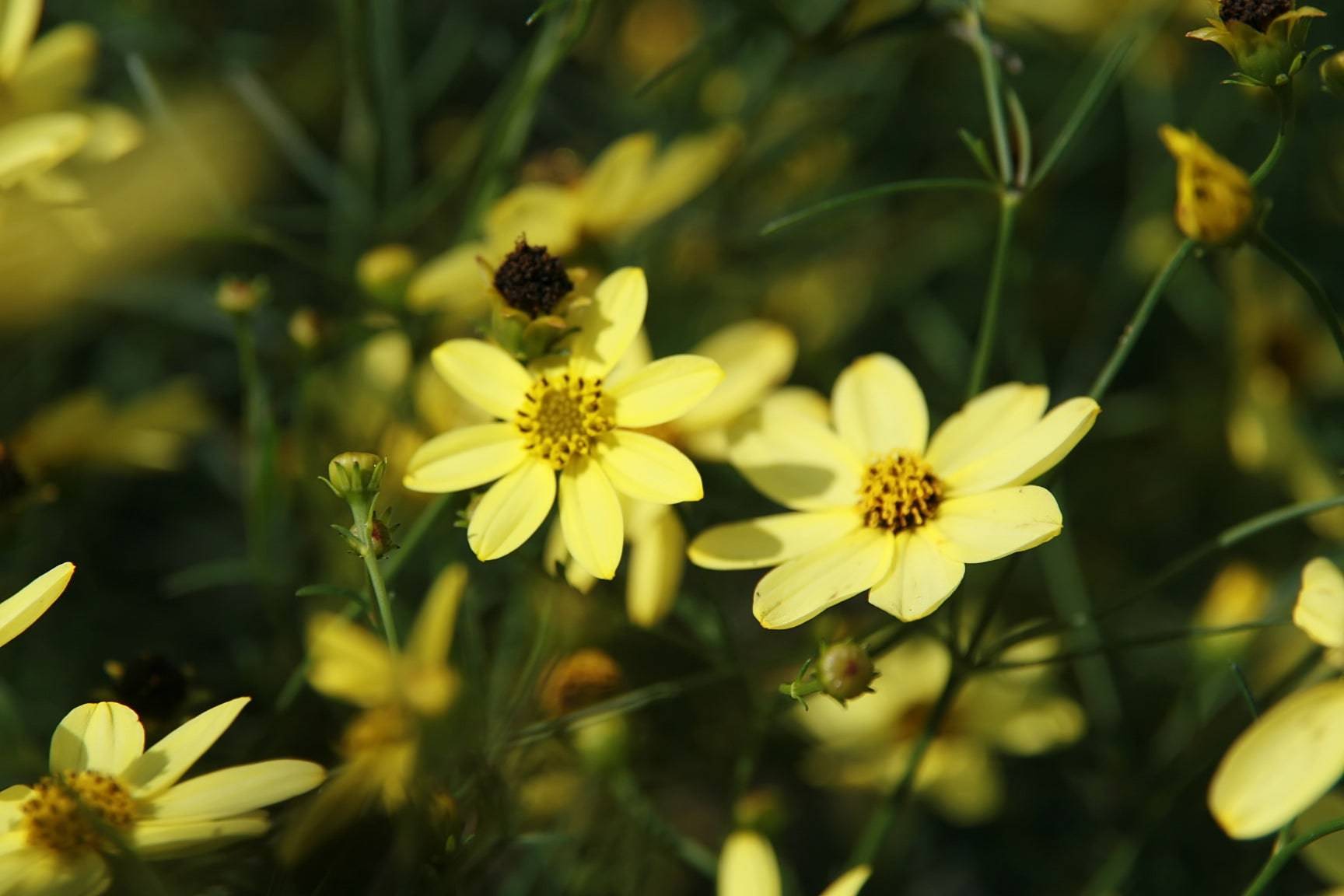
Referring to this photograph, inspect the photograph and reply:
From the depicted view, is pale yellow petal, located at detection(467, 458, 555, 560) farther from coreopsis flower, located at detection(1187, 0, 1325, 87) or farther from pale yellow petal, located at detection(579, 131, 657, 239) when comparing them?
coreopsis flower, located at detection(1187, 0, 1325, 87)

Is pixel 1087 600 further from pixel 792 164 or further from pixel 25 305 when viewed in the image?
pixel 25 305

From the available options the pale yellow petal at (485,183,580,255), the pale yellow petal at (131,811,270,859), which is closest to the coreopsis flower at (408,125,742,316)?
the pale yellow petal at (485,183,580,255)

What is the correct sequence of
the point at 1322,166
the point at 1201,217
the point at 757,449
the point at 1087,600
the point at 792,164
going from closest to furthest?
the point at 1201,217 < the point at 757,449 < the point at 1087,600 < the point at 1322,166 < the point at 792,164

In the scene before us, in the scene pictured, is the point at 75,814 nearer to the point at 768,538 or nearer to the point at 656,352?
the point at 768,538

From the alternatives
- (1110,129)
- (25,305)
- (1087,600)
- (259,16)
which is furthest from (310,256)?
(1110,129)

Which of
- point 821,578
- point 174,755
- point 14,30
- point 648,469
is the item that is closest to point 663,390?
point 648,469
